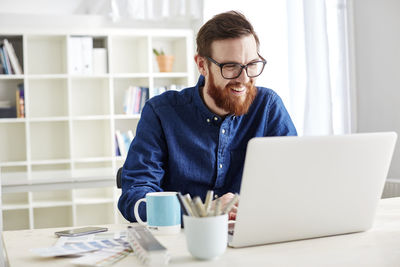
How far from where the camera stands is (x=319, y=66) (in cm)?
295

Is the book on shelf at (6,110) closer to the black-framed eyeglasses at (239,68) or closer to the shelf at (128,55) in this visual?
the shelf at (128,55)

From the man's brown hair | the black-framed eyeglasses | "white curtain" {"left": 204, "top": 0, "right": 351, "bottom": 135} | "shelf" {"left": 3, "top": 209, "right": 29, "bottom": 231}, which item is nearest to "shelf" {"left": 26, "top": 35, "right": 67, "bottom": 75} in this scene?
"shelf" {"left": 3, "top": 209, "right": 29, "bottom": 231}

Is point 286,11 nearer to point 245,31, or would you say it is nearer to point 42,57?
point 245,31

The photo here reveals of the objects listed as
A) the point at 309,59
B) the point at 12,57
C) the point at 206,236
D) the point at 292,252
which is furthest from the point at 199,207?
the point at 12,57

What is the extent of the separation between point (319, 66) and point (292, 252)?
1.98 metres

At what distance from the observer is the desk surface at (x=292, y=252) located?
1050 mm

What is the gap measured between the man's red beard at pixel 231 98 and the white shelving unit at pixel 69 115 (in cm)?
256

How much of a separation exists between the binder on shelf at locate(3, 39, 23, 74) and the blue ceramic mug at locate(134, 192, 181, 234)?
3096mm

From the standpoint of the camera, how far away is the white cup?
104 centimetres

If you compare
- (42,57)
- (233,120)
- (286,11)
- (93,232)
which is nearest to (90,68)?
(42,57)

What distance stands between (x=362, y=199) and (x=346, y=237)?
10cm

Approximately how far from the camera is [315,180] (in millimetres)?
1154

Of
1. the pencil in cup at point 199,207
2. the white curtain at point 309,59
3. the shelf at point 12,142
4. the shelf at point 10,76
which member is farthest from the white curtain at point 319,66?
the shelf at point 12,142

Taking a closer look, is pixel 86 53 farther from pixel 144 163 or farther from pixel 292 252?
pixel 292 252
